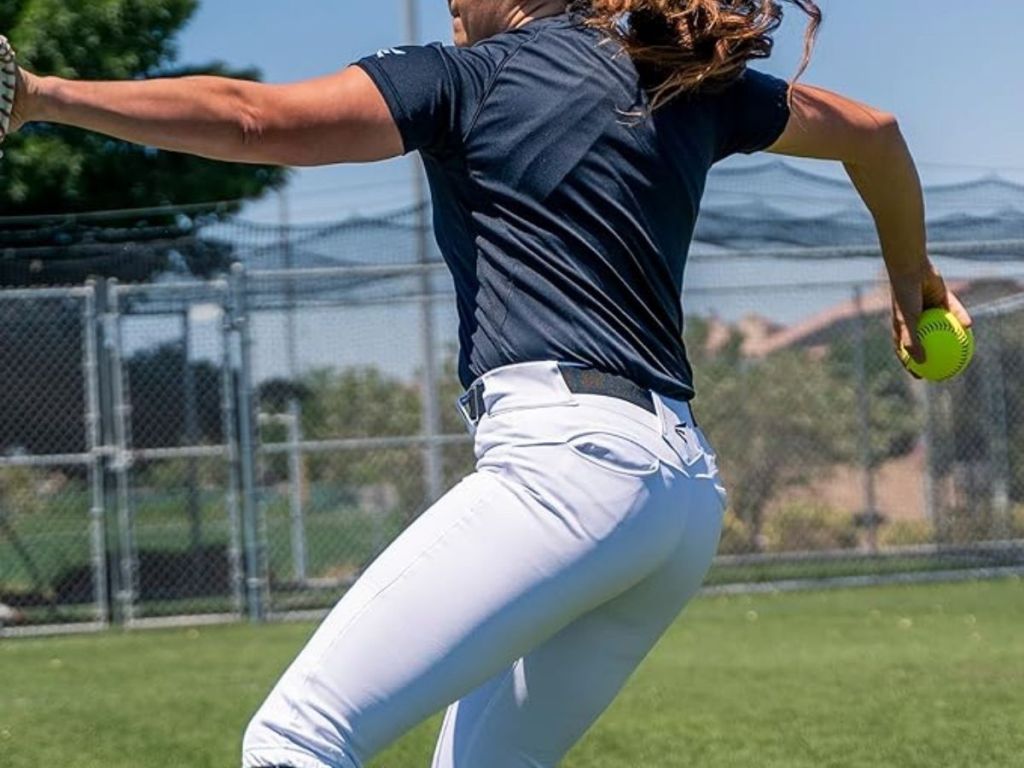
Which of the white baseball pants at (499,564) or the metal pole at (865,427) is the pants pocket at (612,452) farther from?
the metal pole at (865,427)

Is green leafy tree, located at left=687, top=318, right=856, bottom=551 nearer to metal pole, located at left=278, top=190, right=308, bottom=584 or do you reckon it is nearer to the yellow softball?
metal pole, located at left=278, top=190, right=308, bottom=584

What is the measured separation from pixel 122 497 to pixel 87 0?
22.3 feet


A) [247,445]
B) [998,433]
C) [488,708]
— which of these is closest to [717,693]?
[247,445]

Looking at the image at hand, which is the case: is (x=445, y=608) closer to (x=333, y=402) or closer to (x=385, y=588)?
(x=385, y=588)

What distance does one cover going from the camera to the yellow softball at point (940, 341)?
331cm

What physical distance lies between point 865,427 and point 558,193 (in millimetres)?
11595

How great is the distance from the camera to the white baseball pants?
7.84ft

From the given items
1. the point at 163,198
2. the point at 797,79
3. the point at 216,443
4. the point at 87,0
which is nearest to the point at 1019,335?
the point at 216,443

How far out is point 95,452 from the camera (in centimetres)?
1255

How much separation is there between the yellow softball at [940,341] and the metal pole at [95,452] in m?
9.78

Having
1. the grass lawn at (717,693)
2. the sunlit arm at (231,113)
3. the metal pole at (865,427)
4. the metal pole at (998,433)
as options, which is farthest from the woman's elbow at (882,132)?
the metal pole at (998,433)

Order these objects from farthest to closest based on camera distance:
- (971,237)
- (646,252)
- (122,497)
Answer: (971,237) < (122,497) < (646,252)

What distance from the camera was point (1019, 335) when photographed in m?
14.3

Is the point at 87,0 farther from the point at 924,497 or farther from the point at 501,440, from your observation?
the point at 501,440
